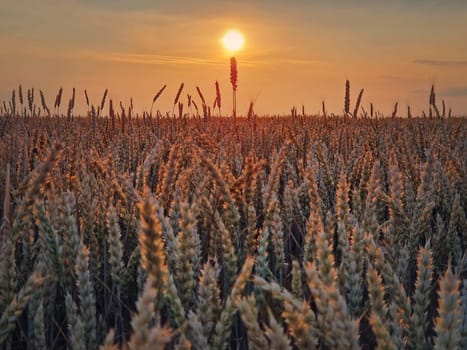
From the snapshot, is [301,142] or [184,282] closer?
[184,282]

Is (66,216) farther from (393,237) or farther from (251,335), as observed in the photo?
(393,237)

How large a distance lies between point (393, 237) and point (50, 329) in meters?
0.93

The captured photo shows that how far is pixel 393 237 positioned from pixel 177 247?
0.65m

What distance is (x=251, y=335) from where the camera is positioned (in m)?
0.68

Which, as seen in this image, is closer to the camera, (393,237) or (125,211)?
(393,237)

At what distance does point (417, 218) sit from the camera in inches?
57.0

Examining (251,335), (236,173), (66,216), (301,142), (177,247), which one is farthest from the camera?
(301,142)

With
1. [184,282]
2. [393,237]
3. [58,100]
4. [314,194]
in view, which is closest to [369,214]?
[393,237]

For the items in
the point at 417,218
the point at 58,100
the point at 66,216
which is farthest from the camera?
the point at 58,100

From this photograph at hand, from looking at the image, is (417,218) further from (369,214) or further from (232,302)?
(232,302)

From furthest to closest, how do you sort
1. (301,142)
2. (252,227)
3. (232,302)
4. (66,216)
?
(301,142), (252,227), (66,216), (232,302)

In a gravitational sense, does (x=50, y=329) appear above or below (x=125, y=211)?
below

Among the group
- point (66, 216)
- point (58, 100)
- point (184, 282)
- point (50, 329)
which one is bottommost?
point (50, 329)

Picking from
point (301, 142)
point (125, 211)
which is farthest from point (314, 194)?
point (301, 142)
